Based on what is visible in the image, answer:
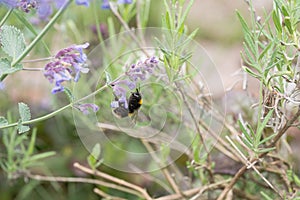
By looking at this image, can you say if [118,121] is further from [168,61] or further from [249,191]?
[249,191]

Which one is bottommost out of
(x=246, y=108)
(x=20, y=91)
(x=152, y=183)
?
(x=152, y=183)

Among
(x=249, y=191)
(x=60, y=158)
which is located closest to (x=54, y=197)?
(x=60, y=158)

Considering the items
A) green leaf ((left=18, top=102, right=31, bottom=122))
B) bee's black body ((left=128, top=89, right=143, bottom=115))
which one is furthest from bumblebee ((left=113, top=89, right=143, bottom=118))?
green leaf ((left=18, top=102, right=31, bottom=122))

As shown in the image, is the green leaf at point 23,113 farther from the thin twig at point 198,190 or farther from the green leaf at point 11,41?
the thin twig at point 198,190

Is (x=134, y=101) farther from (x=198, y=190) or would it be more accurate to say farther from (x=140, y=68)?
(x=198, y=190)

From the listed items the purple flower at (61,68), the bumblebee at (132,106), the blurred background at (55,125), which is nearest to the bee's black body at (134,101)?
the bumblebee at (132,106)

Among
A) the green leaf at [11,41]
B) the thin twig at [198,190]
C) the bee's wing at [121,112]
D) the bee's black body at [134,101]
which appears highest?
the green leaf at [11,41]

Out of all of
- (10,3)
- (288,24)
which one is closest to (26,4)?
(10,3)
